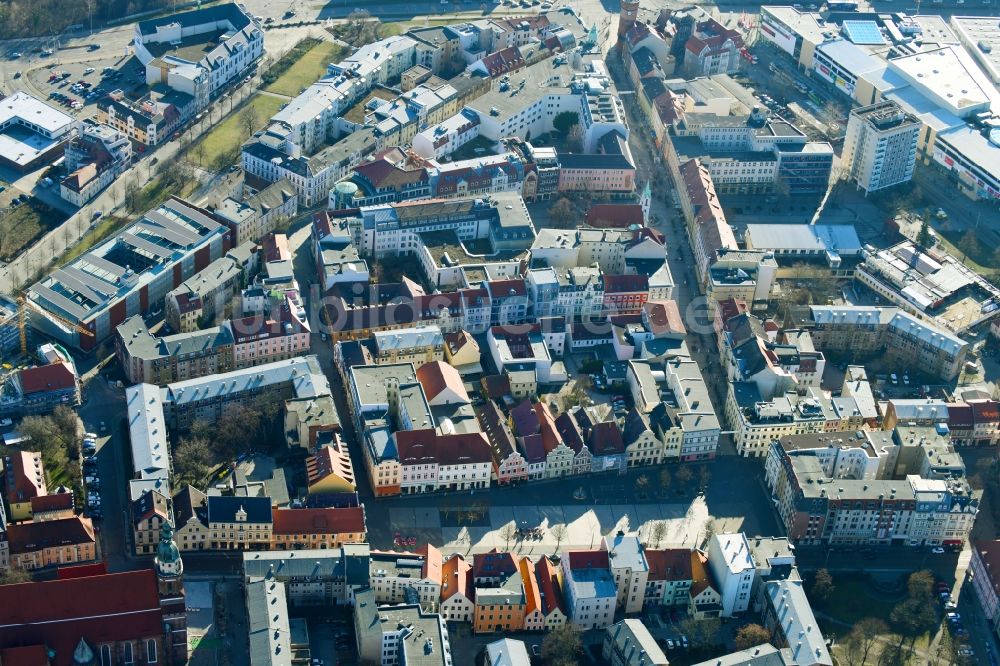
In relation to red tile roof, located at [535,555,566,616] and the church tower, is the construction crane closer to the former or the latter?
the church tower

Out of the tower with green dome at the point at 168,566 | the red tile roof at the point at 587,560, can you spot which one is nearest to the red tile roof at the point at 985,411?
the red tile roof at the point at 587,560

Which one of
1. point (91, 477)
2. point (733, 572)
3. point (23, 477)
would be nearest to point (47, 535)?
point (23, 477)

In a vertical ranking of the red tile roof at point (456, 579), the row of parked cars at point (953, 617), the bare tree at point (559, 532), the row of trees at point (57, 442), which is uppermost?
the row of trees at point (57, 442)

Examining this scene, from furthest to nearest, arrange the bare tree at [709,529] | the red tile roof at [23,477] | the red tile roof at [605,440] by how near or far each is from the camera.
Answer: the red tile roof at [605,440], the bare tree at [709,529], the red tile roof at [23,477]

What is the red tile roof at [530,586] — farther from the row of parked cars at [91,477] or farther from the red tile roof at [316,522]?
the row of parked cars at [91,477]

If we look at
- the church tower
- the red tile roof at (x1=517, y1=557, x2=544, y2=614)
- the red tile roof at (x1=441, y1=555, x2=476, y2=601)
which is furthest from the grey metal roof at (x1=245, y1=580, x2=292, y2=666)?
the red tile roof at (x1=517, y1=557, x2=544, y2=614)

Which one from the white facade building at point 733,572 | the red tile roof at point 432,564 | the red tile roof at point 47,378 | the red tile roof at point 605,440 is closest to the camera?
the red tile roof at point 432,564
